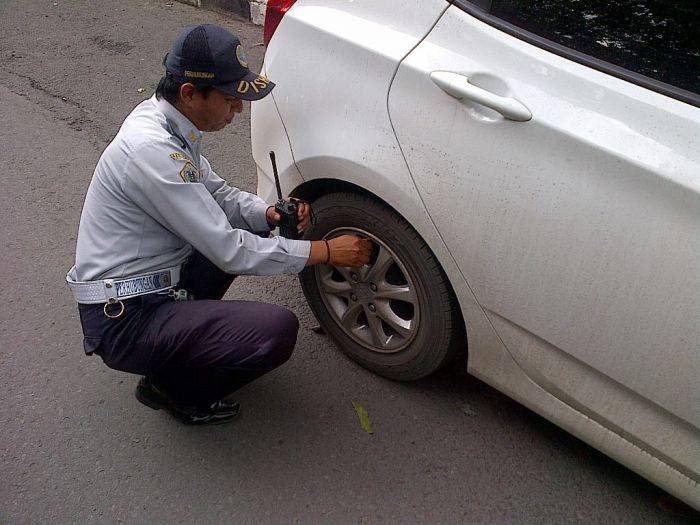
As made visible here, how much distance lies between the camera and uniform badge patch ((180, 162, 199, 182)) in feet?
5.72

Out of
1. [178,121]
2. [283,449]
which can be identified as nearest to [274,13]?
[178,121]

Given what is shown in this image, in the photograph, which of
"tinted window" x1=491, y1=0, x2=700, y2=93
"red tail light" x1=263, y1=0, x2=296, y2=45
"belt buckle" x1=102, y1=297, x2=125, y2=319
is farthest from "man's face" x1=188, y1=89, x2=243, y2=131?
"tinted window" x1=491, y1=0, x2=700, y2=93

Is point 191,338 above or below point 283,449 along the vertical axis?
above

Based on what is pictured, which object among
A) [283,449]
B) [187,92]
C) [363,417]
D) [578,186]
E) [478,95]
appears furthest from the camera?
[363,417]

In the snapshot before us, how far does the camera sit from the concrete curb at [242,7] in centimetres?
537

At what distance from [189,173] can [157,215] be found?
0.16 metres

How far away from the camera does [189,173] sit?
1.77 meters

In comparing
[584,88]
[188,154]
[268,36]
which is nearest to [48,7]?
[268,36]

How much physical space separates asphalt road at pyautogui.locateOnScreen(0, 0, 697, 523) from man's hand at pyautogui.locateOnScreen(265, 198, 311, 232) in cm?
59

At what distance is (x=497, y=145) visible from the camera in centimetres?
160

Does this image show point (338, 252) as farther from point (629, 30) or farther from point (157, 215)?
point (629, 30)

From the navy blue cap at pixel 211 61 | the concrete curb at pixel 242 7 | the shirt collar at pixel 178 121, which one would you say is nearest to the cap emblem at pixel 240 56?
the navy blue cap at pixel 211 61

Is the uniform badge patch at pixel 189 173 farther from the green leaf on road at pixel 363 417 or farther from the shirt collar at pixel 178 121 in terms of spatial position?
the green leaf on road at pixel 363 417

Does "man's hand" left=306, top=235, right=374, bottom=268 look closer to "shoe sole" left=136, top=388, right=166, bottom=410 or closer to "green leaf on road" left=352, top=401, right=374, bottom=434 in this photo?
"green leaf on road" left=352, top=401, right=374, bottom=434
